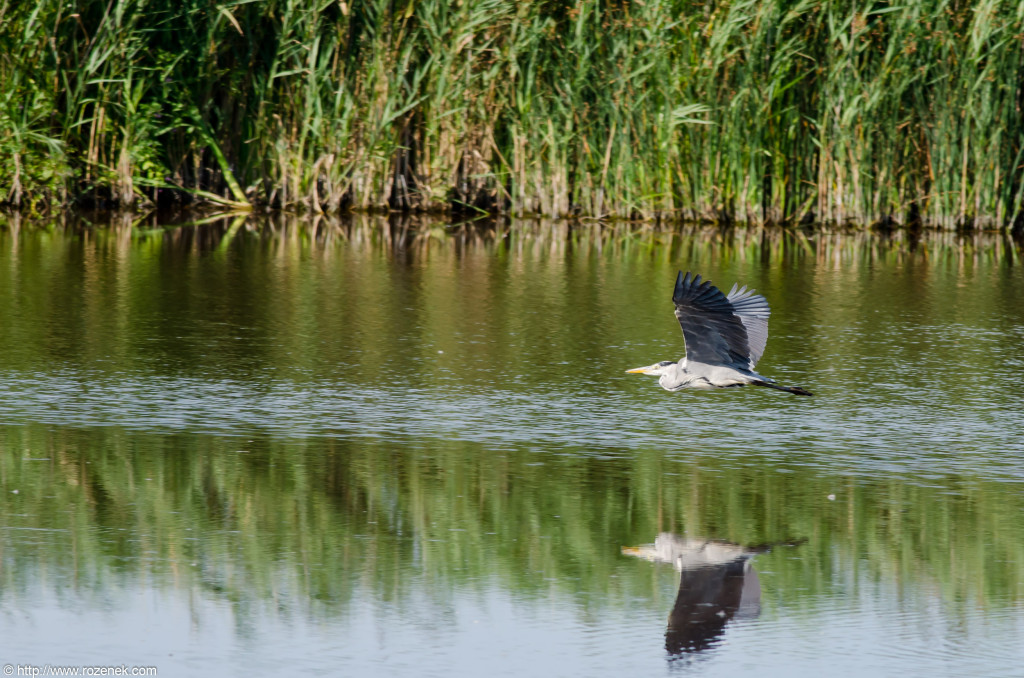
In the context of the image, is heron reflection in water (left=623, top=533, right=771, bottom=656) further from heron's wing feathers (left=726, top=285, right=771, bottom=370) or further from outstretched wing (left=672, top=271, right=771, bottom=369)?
heron's wing feathers (left=726, top=285, right=771, bottom=370)

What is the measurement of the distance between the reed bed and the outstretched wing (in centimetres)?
616

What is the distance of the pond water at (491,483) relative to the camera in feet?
11.3

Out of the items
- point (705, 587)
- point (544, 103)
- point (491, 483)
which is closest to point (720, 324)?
point (491, 483)

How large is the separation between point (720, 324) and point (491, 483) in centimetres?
107

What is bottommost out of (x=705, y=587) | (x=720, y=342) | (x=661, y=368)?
(x=705, y=587)

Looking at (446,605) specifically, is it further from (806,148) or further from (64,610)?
(806,148)

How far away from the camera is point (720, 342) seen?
17.4 feet

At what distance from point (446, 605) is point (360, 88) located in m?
9.09

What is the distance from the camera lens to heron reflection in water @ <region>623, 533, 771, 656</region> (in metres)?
3.51

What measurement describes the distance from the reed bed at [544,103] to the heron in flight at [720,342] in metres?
6.16
